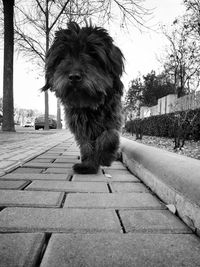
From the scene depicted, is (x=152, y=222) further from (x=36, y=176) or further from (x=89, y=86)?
(x=89, y=86)

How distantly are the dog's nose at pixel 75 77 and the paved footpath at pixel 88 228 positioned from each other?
3.18 feet

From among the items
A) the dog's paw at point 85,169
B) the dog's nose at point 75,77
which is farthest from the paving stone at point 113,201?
the dog's nose at point 75,77

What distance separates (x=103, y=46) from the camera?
2771 mm

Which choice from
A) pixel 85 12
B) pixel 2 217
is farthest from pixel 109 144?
pixel 85 12

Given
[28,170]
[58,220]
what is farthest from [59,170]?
[58,220]

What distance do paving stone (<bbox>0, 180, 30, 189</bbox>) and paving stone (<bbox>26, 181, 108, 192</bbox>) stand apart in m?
0.06

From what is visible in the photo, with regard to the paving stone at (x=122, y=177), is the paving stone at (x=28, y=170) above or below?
above

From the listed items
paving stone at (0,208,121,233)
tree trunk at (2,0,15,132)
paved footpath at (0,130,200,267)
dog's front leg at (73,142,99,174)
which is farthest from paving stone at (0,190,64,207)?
tree trunk at (2,0,15,132)

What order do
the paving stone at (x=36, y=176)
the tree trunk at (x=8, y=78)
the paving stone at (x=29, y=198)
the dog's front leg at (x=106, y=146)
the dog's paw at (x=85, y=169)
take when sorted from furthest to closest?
the tree trunk at (x=8, y=78) < the dog's front leg at (x=106, y=146) < the dog's paw at (x=85, y=169) < the paving stone at (x=36, y=176) < the paving stone at (x=29, y=198)

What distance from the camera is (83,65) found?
2.61 metres

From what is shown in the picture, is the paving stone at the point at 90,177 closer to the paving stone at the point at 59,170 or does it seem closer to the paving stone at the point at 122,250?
the paving stone at the point at 59,170

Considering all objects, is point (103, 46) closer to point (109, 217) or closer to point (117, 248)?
point (109, 217)

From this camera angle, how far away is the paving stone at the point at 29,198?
170 centimetres

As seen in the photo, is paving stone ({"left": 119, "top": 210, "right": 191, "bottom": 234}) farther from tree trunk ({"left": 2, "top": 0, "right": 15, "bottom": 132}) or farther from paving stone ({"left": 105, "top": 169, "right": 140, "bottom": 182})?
tree trunk ({"left": 2, "top": 0, "right": 15, "bottom": 132})
